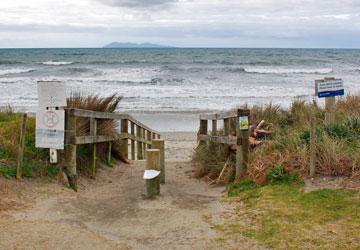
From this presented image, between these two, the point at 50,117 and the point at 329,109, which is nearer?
the point at 50,117

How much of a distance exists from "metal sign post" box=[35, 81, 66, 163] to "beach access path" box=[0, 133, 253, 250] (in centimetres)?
62

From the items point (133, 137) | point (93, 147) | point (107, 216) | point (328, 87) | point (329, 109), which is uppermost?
point (328, 87)

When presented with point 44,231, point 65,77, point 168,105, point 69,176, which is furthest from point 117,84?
point 44,231

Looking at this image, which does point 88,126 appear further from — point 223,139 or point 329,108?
point 329,108

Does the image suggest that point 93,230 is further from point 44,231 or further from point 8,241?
point 8,241

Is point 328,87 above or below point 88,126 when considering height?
above

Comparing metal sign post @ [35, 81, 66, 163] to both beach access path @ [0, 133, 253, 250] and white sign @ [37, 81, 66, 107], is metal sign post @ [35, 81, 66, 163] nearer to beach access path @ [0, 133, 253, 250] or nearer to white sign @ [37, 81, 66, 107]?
white sign @ [37, 81, 66, 107]

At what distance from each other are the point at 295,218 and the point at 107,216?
241 centimetres

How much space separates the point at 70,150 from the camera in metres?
7.83

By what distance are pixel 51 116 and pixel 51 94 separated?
0.34m

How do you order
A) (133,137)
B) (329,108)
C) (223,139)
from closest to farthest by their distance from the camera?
(223,139) → (329,108) → (133,137)

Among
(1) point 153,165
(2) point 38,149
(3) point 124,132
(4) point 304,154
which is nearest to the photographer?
(4) point 304,154

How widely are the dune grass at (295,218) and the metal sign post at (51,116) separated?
2841 millimetres

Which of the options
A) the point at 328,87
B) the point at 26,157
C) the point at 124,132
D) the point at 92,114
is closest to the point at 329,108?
the point at 328,87
